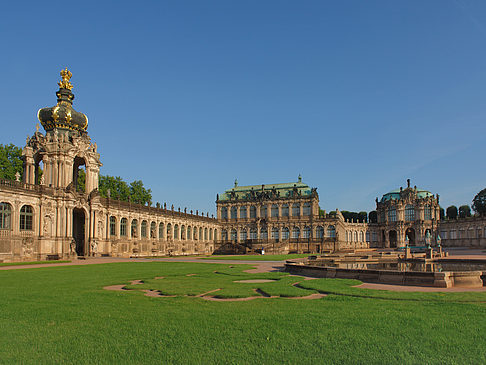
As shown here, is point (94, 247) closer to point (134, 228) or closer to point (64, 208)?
point (64, 208)

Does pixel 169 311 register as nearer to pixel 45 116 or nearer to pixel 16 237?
pixel 16 237

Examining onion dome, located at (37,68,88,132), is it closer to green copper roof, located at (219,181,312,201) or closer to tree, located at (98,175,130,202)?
tree, located at (98,175,130,202)

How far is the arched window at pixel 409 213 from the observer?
118 metres

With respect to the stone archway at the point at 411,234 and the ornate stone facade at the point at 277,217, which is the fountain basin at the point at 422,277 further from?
the stone archway at the point at 411,234

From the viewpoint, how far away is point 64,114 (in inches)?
2222

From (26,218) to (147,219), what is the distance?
28.8 metres

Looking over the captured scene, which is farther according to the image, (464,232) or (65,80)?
(464,232)

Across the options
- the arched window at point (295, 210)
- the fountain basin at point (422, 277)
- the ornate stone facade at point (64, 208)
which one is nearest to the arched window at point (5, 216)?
the ornate stone facade at point (64, 208)

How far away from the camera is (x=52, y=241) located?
49219 mm

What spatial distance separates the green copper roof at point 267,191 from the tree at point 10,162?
6106 centimetres

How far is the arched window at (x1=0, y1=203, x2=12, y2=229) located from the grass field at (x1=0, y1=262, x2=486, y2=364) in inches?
1342

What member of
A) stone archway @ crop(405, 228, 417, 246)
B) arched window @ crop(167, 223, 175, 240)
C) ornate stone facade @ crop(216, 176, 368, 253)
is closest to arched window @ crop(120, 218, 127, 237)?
arched window @ crop(167, 223, 175, 240)

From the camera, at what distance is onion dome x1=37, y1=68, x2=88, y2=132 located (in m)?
56.1

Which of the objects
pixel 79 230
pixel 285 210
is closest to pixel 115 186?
pixel 79 230
